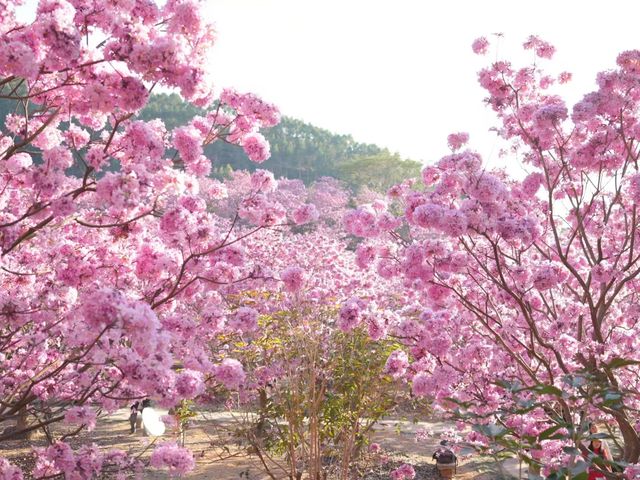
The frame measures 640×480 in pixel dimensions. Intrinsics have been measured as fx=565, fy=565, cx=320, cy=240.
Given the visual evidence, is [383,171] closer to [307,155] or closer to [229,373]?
[307,155]

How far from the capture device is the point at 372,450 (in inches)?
377

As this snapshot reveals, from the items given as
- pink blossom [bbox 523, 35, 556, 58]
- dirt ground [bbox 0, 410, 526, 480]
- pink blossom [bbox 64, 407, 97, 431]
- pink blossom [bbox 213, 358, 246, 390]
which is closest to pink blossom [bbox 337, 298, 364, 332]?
pink blossom [bbox 213, 358, 246, 390]

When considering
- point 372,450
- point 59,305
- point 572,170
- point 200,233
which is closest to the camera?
point 200,233

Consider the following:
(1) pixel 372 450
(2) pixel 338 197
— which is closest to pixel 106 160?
(1) pixel 372 450

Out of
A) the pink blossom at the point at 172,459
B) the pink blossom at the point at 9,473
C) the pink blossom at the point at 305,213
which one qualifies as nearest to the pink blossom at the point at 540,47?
the pink blossom at the point at 305,213

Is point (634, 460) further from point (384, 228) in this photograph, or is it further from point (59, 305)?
point (59, 305)

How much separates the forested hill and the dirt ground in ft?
134

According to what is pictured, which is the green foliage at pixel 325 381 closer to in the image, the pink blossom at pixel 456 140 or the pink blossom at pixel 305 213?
the pink blossom at pixel 305 213

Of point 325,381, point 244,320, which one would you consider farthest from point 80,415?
point 325,381

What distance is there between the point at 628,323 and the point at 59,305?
5830 mm

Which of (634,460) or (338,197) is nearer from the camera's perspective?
(634,460)

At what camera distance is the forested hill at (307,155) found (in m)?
52.7

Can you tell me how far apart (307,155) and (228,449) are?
2405 inches

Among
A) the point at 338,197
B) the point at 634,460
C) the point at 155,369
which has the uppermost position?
the point at 338,197
